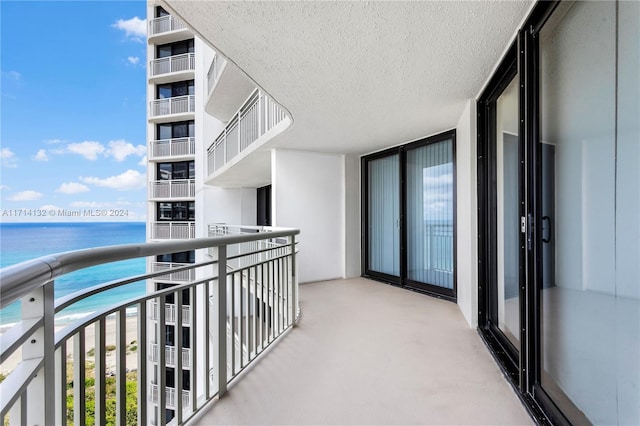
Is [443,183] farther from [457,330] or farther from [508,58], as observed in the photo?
[508,58]

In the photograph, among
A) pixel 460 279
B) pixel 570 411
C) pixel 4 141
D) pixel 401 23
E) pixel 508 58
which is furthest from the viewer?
pixel 4 141

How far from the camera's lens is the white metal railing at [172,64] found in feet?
40.4

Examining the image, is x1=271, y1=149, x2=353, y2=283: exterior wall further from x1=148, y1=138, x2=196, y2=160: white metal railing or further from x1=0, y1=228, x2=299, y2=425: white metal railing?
x1=148, y1=138, x2=196, y2=160: white metal railing

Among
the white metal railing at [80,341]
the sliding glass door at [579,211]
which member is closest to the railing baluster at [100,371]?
the white metal railing at [80,341]

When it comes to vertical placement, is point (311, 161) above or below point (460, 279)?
above

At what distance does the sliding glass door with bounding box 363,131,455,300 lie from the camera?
4195 millimetres

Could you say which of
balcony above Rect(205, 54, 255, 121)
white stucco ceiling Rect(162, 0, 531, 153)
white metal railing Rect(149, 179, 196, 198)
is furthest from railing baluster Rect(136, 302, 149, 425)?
white metal railing Rect(149, 179, 196, 198)

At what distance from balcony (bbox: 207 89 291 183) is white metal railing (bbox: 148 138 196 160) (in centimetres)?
481

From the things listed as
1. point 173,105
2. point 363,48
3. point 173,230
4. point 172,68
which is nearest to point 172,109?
point 173,105

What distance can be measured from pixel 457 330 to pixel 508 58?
2.38 meters

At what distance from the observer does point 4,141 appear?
1471 cm

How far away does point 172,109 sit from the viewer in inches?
493

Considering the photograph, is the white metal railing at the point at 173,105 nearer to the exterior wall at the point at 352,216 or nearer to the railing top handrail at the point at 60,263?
the exterior wall at the point at 352,216

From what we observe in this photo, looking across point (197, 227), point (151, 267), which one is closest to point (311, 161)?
point (197, 227)
